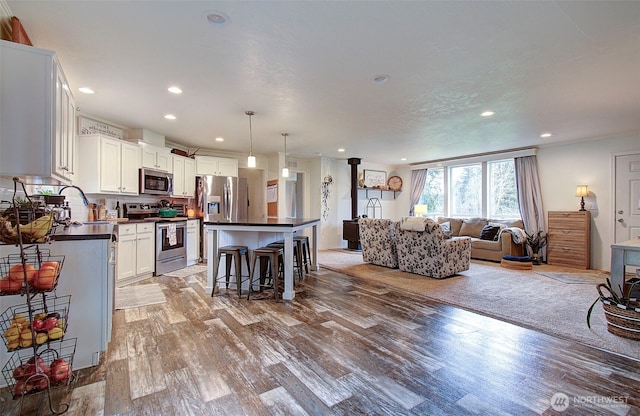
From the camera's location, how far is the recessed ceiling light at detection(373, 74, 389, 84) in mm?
2980

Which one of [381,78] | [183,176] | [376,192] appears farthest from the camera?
[376,192]

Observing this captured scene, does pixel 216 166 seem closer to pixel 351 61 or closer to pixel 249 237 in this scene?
pixel 249 237

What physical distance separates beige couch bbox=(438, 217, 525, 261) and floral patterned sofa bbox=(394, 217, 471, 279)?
59 cm

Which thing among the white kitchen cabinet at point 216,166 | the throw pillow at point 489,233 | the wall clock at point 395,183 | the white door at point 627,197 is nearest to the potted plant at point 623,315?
the white door at point 627,197

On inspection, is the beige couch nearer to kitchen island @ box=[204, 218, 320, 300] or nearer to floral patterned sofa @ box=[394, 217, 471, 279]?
floral patterned sofa @ box=[394, 217, 471, 279]

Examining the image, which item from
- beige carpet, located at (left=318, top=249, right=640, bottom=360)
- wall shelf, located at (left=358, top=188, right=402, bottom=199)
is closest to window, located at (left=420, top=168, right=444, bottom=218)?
wall shelf, located at (left=358, top=188, right=402, bottom=199)

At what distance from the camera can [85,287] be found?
2.14m

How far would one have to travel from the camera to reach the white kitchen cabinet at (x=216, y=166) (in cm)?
630

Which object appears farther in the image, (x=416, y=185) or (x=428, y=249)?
(x=416, y=185)

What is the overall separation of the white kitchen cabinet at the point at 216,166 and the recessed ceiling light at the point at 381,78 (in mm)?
4491

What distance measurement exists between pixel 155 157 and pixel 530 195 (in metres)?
7.66

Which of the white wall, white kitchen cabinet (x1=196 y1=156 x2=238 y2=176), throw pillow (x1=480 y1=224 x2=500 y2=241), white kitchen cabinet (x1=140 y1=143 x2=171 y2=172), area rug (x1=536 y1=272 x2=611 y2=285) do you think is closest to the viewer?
area rug (x1=536 y1=272 x2=611 y2=285)

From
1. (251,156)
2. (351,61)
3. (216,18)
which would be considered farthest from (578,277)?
(216,18)

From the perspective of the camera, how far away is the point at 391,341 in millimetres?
2520
